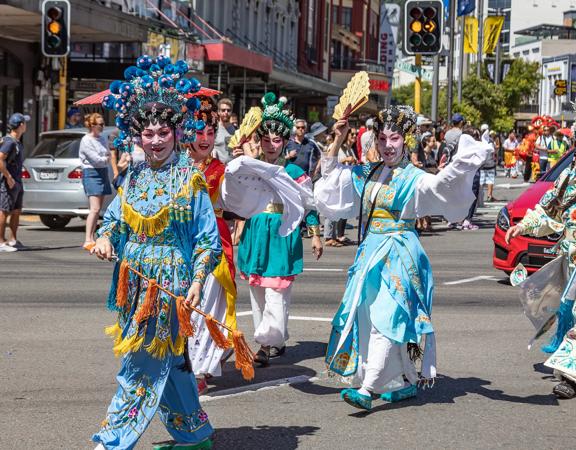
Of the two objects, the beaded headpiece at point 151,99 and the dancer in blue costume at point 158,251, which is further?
the beaded headpiece at point 151,99

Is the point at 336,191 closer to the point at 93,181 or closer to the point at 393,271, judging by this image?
the point at 393,271

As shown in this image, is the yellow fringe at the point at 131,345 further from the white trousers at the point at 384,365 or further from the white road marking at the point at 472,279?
the white road marking at the point at 472,279

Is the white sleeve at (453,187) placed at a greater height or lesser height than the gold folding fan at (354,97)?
lesser

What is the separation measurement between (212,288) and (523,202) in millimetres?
6765

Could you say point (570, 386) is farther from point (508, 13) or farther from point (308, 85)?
point (508, 13)

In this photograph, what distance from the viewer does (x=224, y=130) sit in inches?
631

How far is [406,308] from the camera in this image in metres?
7.32

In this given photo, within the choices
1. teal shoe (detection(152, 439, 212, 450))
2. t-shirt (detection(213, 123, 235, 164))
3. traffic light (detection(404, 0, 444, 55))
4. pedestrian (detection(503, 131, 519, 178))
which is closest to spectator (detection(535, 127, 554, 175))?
traffic light (detection(404, 0, 444, 55))

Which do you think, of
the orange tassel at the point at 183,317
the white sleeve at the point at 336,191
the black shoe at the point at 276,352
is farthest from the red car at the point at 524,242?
the orange tassel at the point at 183,317

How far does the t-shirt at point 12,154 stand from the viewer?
15461 millimetres

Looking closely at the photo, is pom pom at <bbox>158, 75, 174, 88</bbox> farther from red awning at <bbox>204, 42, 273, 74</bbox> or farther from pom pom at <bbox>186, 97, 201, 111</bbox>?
red awning at <bbox>204, 42, 273, 74</bbox>

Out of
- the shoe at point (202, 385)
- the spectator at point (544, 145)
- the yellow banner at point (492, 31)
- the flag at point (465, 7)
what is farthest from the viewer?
the yellow banner at point (492, 31)

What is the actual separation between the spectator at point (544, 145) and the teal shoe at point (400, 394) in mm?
21909

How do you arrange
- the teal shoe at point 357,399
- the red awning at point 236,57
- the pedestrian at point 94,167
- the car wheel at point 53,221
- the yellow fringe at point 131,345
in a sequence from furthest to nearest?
the red awning at point 236,57 → the car wheel at point 53,221 → the pedestrian at point 94,167 → the teal shoe at point 357,399 → the yellow fringe at point 131,345
